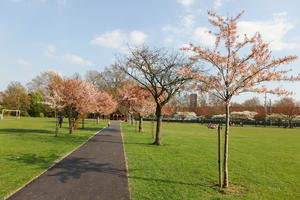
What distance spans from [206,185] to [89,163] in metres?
5.29

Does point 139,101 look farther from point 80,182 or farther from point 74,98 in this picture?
point 80,182

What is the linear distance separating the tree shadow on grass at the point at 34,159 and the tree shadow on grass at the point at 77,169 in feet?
1.88

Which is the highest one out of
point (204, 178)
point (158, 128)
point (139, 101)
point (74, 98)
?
point (139, 101)

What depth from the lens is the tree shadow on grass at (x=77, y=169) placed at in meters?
7.16

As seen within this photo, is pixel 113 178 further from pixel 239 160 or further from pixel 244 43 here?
pixel 239 160

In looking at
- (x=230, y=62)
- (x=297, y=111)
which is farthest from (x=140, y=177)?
(x=297, y=111)

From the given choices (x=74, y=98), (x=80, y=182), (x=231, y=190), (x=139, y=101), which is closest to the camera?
(x=231, y=190)

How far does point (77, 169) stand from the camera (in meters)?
7.91

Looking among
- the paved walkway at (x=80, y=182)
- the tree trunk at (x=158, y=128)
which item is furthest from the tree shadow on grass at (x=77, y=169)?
the tree trunk at (x=158, y=128)

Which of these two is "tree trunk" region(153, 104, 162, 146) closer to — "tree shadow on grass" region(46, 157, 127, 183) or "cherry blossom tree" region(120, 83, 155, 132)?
"tree shadow on grass" region(46, 157, 127, 183)

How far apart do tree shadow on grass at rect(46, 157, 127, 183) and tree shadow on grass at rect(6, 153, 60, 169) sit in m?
0.57

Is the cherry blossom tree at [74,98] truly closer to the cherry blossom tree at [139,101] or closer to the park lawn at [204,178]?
the cherry blossom tree at [139,101]

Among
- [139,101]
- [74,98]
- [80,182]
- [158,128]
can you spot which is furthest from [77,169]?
[139,101]

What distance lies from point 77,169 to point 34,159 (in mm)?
2927
